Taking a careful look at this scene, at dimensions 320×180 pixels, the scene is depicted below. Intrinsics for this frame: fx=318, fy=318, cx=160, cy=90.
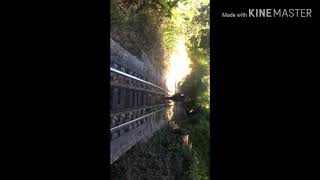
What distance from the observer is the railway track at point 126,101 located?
533cm

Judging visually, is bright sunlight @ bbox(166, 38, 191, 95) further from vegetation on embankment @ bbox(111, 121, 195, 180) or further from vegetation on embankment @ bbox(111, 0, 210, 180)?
vegetation on embankment @ bbox(111, 121, 195, 180)

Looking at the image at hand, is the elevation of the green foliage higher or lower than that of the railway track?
lower

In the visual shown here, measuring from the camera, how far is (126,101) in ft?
20.4

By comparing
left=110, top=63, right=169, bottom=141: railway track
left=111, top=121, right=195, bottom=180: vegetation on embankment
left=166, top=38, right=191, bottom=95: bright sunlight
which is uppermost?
left=166, top=38, right=191, bottom=95: bright sunlight

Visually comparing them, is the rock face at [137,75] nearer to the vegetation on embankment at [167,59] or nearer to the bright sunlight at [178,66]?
the vegetation on embankment at [167,59]

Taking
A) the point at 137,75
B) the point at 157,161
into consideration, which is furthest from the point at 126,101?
the point at 157,161

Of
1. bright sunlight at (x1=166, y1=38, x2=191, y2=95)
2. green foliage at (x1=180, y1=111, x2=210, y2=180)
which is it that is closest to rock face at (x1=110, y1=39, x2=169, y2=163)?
green foliage at (x1=180, y1=111, x2=210, y2=180)

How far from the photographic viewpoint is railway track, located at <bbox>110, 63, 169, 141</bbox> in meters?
5.33
